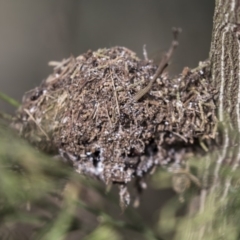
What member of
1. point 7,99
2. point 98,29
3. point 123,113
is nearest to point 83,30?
point 98,29

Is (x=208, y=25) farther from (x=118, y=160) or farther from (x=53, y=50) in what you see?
(x=118, y=160)

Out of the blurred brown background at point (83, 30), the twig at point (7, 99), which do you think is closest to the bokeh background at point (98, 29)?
the blurred brown background at point (83, 30)

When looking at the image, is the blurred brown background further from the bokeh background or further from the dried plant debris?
the dried plant debris

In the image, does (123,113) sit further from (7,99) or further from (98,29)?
(98,29)

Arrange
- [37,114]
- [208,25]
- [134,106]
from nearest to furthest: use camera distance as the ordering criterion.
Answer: [134,106]
[37,114]
[208,25]

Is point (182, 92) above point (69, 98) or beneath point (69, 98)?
above

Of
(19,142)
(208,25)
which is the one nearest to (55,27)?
(208,25)
